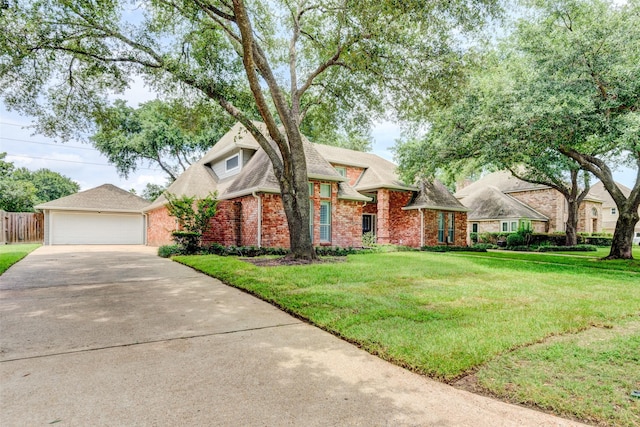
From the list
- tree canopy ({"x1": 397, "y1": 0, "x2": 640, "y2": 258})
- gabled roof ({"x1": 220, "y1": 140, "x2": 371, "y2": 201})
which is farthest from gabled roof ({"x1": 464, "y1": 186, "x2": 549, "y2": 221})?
gabled roof ({"x1": 220, "y1": 140, "x2": 371, "y2": 201})

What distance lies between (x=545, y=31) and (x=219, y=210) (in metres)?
14.0

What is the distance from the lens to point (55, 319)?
4539 mm

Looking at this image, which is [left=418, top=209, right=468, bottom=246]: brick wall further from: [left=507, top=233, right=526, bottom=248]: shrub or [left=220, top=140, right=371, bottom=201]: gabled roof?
[left=507, top=233, right=526, bottom=248]: shrub

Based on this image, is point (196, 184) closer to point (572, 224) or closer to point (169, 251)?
point (169, 251)

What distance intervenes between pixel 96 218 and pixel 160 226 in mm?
6938

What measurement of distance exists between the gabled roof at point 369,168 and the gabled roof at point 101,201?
42.9ft

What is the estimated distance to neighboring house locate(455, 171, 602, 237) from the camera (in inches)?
1019

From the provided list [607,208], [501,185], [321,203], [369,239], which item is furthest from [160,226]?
[607,208]

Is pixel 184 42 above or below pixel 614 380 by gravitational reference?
above

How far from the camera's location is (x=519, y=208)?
2619 cm

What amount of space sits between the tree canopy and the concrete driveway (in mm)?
9430

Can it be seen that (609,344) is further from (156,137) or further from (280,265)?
(156,137)

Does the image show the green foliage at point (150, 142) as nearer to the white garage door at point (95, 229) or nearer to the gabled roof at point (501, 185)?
the white garage door at point (95, 229)

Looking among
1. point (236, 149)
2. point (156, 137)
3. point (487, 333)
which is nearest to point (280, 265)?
point (487, 333)
